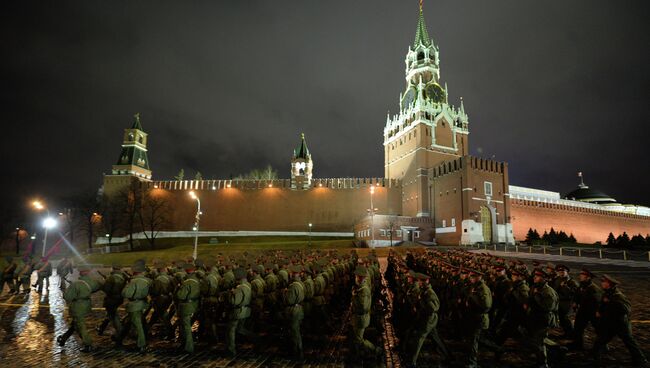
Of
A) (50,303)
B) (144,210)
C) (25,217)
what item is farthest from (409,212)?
(25,217)

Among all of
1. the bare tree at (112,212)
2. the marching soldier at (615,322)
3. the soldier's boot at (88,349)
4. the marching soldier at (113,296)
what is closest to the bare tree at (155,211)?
the bare tree at (112,212)

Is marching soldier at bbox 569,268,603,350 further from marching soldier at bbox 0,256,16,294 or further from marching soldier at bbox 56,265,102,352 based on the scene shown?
marching soldier at bbox 0,256,16,294

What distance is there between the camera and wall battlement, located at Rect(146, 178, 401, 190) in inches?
2240

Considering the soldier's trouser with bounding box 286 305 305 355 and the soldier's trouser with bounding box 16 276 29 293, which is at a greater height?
the soldier's trouser with bounding box 286 305 305 355

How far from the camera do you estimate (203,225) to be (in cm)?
5681

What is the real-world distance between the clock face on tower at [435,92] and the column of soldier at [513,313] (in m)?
53.5

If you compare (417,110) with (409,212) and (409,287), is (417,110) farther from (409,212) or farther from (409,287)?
(409,287)

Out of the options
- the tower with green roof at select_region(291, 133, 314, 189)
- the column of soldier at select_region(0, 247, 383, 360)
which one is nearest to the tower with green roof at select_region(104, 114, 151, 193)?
the tower with green roof at select_region(291, 133, 314, 189)

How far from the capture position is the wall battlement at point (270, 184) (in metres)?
56.9

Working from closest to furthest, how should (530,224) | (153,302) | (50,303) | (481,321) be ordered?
1. (481,321)
2. (153,302)
3. (50,303)
4. (530,224)

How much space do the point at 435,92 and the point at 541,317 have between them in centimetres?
5707

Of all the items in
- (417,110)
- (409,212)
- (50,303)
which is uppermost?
(417,110)

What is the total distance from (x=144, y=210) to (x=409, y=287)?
2262 inches

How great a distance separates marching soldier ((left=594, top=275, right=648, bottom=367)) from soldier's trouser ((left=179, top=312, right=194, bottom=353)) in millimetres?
7403
